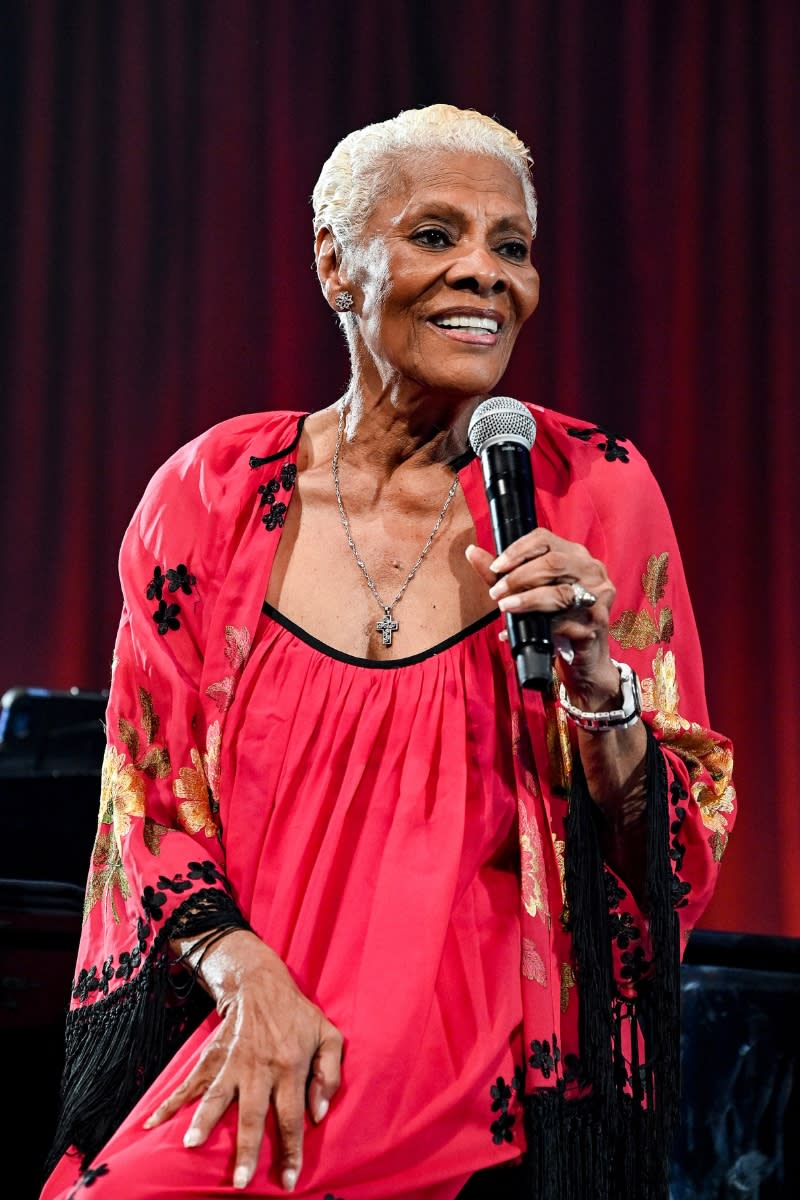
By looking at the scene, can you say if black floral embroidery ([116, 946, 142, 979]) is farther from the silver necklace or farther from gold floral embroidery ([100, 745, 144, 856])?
the silver necklace

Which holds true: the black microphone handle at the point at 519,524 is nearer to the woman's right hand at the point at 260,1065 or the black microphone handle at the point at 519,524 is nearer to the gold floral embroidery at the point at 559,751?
the gold floral embroidery at the point at 559,751

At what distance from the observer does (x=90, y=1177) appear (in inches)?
51.9

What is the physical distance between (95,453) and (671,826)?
2572 mm

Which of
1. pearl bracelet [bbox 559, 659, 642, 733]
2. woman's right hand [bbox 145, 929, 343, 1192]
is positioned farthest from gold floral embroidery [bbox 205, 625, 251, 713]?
pearl bracelet [bbox 559, 659, 642, 733]

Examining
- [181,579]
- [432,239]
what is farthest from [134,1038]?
[432,239]

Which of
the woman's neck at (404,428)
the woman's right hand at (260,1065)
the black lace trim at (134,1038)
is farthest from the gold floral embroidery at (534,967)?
the woman's neck at (404,428)

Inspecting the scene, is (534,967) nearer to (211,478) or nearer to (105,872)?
(105,872)

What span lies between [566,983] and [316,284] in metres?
2.50

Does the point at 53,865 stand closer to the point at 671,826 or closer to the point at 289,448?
the point at 289,448

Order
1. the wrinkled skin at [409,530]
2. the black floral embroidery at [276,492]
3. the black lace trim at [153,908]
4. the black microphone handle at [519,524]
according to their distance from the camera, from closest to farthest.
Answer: the black microphone handle at [519,524]
the wrinkled skin at [409,530]
the black lace trim at [153,908]
the black floral embroidery at [276,492]

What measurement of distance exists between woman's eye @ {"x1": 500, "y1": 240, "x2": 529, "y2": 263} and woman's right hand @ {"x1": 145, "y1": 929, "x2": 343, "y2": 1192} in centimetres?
90

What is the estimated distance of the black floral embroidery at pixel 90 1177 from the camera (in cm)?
131

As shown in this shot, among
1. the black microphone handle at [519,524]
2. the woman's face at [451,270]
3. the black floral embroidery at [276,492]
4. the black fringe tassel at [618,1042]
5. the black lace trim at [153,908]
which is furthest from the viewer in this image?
the black floral embroidery at [276,492]

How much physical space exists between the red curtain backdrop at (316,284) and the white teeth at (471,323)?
178 centimetres
